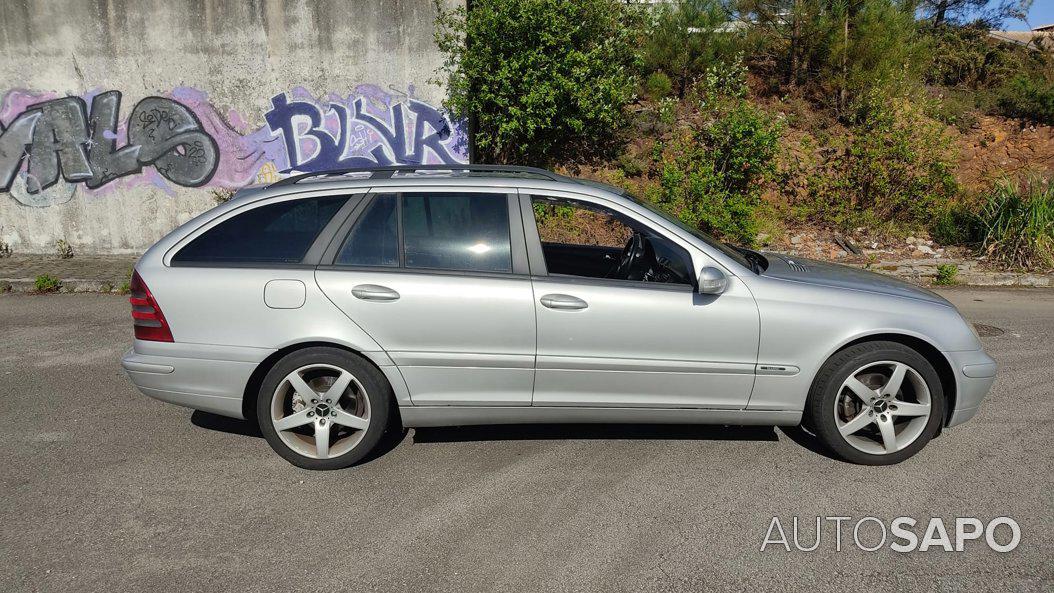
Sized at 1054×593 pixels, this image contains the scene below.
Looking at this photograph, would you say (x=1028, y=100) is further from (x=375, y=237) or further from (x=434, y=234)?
(x=375, y=237)

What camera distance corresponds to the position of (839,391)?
13.3ft

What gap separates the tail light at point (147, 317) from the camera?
4.12 meters

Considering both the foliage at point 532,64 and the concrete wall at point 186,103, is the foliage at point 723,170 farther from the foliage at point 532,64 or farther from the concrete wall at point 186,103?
the concrete wall at point 186,103

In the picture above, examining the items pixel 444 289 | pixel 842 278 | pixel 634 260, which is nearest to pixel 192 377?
pixel 444 289

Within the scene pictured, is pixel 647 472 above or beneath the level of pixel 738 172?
beneath

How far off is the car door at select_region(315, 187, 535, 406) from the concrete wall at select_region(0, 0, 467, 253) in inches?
257

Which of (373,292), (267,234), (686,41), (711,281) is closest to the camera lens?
(711,281)

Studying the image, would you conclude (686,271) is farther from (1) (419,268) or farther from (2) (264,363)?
(2) (264,363)

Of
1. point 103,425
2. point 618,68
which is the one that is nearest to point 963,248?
point 618,68

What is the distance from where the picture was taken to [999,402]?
512cm

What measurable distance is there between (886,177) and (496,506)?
30.4 feet

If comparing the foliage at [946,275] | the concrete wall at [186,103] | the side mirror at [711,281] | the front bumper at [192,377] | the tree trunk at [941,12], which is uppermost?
the tree trunk at [941,12]

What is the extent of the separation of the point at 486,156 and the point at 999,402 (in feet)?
25.9

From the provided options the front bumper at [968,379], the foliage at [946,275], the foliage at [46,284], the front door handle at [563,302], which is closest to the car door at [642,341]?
the front door handle at [563,302]
